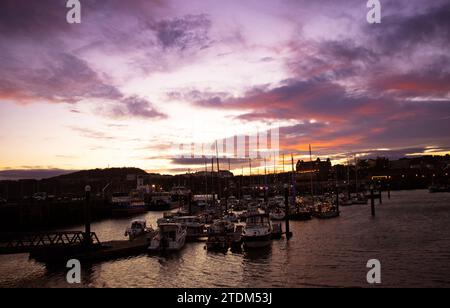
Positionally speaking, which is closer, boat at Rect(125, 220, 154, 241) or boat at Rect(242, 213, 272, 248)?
boat at Rect(242, 213, 272, 248)

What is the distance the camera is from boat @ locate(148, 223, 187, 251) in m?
42.3

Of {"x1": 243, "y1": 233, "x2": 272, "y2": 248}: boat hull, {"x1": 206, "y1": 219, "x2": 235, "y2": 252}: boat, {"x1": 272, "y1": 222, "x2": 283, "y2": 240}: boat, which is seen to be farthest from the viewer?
{"x1": 272, "y1": 222, "x2": 283, "y2": 240}: boat

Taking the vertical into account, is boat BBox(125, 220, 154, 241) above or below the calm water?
above

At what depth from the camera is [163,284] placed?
101 feet

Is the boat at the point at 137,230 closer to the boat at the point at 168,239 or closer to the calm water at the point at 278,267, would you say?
the boat at the point at 168,239

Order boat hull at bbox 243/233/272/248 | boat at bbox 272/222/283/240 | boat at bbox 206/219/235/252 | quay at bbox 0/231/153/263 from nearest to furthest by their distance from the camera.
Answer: quay at bbox 0/231/153/263 → boat at bbox 206/219/235/252 → boat hull at bbox 243/233/272/248 → boat at bbox 272/222/283/240

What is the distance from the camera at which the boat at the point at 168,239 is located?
42341mm

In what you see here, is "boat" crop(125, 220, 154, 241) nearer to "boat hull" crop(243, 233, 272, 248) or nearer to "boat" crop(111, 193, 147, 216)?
"boat hull" crop(243, 233, 272, 248)

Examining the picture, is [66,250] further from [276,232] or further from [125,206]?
[125,206]

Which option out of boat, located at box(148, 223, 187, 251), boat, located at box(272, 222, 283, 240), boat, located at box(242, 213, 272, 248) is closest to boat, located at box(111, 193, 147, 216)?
boat, located at box(272, 222, 283, 240)

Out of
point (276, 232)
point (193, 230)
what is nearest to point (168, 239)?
point (193, 230)

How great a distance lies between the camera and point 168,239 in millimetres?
43031

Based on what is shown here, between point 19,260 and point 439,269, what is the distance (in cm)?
3777
